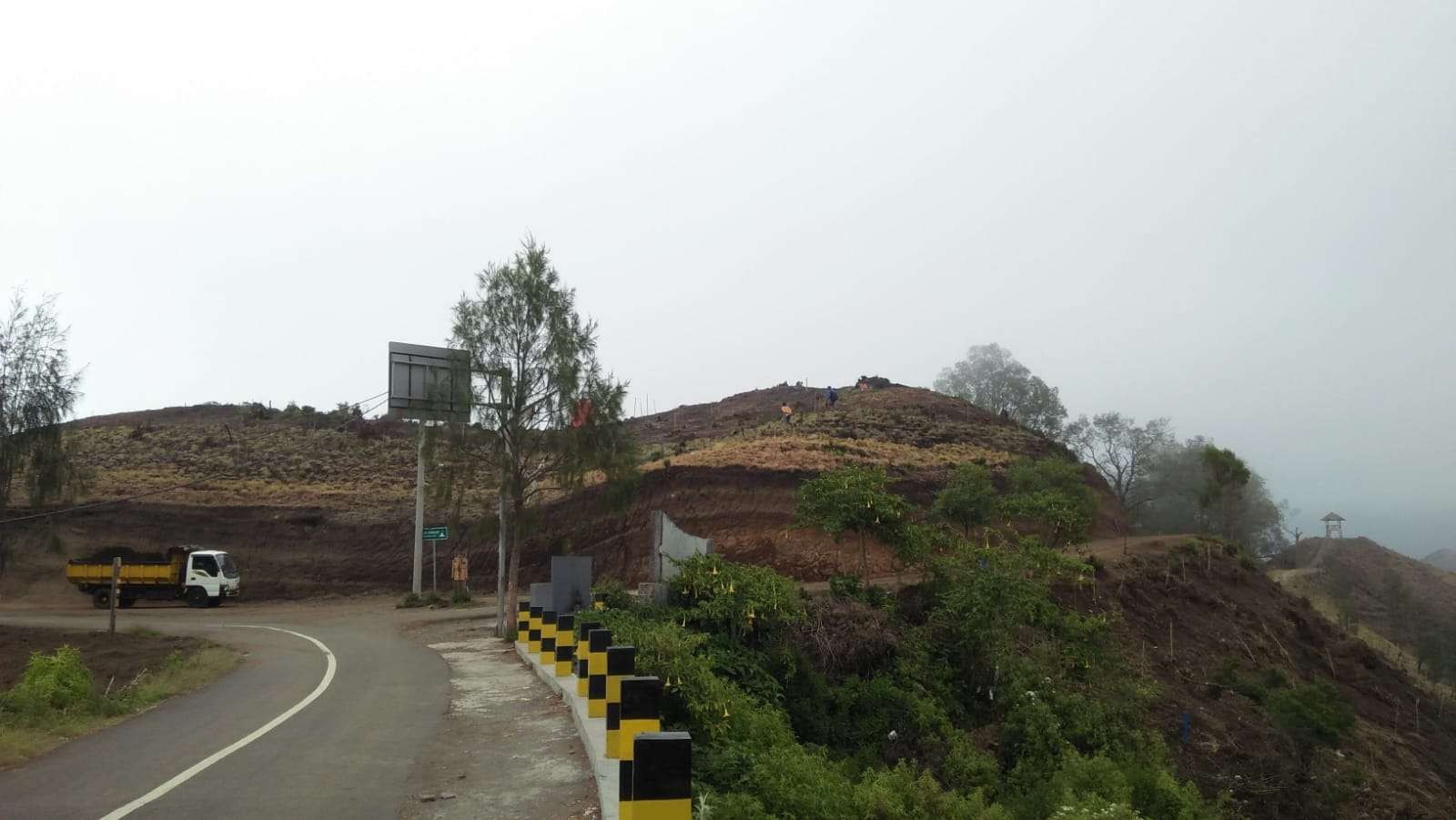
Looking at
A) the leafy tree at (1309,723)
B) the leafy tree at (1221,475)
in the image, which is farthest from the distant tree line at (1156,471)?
the leafy tree at (1309,723)

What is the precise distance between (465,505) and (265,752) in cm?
3670

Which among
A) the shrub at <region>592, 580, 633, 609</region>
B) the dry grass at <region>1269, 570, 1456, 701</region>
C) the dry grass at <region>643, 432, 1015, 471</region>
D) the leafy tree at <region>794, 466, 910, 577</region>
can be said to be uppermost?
the dry grass at <region>643, 432, 1015, 471</region>

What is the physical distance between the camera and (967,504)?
3078 cm

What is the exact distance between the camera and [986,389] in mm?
86625

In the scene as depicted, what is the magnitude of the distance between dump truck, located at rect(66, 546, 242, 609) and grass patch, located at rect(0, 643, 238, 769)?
83.6ft

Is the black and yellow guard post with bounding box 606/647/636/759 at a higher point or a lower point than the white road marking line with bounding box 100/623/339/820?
higher

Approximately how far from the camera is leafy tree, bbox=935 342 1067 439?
78.1m

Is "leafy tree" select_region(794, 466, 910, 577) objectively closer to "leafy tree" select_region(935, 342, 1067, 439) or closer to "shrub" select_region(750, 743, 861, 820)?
"shrub" select_region(750, 743, 861, 820)

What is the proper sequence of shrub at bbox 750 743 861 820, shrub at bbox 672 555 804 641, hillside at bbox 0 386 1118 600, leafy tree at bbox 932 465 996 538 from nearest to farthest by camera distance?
shrub at bbox 750 743 861 820 < shrub at bbox 672 555 804 641 < leafy tree at bbox 932 465 996 538 < hillside at bbox 0 386 1118 600

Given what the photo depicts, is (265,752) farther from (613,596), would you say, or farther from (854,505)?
(854,505)

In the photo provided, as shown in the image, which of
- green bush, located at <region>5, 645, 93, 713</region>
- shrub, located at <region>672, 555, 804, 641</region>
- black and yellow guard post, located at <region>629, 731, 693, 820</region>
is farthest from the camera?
shrub, located at <region>672, 555, 804, 641</region>

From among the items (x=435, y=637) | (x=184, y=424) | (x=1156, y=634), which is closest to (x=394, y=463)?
(x=184, y=424)

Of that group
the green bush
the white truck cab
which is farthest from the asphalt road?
the white truck cab

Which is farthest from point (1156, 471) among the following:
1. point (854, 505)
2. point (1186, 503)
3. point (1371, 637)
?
point (854, 505)
